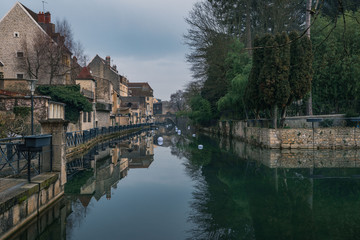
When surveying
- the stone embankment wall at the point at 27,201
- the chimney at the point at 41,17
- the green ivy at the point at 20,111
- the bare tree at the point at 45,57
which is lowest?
the stone embankment wall at the point at 27,201

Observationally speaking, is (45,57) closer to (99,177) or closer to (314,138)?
(99,177)

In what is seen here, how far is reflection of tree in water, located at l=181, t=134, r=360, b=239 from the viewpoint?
5.94 m

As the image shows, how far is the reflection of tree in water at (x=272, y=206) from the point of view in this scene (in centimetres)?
594

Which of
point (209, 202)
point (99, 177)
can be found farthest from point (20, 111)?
point (209, 202)

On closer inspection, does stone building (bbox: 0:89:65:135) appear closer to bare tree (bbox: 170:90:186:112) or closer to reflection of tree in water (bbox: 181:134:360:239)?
reflection of tree in water (bbox: 181:134:360:239)

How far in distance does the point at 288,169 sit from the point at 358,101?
1643 centimetres

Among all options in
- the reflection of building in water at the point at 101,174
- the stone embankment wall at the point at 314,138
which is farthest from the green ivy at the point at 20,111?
the stone embankment wall at the point at 314,138

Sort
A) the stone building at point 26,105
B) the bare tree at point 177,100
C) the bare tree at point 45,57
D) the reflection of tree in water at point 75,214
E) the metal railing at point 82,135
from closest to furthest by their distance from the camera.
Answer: the reflection of tree in water at point 75,214
the stone building at point 26,105
the metal railing at point 82,135
the bare tree at point 45,57
the bare tree at point 177,100

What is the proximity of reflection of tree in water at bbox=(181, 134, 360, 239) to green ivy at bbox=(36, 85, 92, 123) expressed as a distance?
1448 cm

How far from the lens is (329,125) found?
19.3 meters

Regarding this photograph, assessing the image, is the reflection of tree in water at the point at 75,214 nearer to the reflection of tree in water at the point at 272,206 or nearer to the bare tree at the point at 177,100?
the reflection of tree in water at the point at 272,206

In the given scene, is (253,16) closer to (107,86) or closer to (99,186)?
(107,86)

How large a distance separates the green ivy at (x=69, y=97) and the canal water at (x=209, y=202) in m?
9.56

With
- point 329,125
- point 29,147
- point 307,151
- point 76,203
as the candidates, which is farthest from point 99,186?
point 329,125
